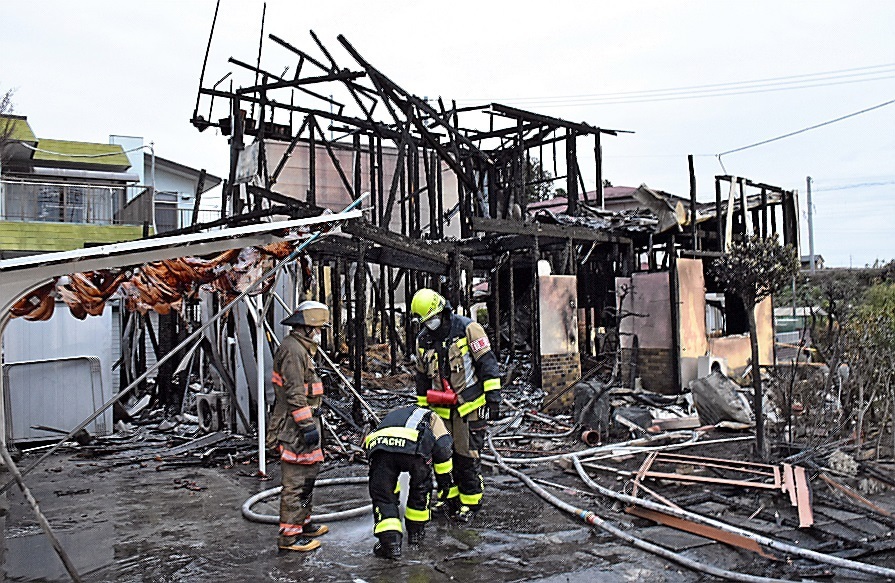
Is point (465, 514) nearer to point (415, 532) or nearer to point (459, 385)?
point (415, 532)

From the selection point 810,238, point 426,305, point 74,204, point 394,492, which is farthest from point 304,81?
point 810,238

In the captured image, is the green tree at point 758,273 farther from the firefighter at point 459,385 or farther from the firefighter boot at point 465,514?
the firefighter boot at point 465,514

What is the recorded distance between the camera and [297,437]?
6.09 m

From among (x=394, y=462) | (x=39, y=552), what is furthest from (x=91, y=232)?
(x=394, y=462)

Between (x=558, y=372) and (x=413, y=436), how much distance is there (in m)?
8.63

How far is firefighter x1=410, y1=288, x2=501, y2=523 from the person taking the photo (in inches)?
268

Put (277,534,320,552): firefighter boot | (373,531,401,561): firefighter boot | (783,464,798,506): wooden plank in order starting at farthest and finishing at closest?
(783,464,798,506): wooden plank < (277,534,320,552): firefighter boot < (373,531,401,561): firefighter boot

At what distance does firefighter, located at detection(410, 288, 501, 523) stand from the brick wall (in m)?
6.54

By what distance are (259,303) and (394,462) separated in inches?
175

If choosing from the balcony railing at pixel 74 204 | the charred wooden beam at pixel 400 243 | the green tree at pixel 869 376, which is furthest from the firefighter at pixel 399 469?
the balcony railing at pixel 74 204

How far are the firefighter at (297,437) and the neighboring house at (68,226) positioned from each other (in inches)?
298

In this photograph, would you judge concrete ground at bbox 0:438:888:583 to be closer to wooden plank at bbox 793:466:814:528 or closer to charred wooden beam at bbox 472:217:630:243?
Result: wooden plank at bbox 793:466:814:528

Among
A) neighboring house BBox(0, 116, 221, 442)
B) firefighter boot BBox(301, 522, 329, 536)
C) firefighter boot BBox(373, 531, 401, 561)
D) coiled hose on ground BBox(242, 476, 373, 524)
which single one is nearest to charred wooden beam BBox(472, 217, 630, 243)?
neighboring house BBox(0, 116, 221, 442)

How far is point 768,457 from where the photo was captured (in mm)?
8078
